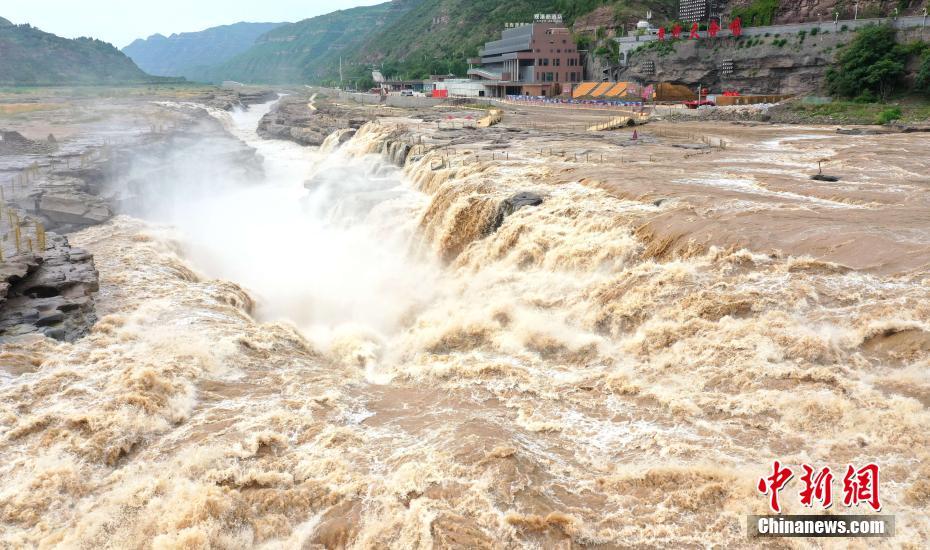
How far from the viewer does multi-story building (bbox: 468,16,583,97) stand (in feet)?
244

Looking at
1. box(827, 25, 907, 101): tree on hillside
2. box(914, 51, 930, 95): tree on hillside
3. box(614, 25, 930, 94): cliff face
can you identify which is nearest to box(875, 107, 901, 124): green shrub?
box(914, 51, 930, 95): tree on hillside

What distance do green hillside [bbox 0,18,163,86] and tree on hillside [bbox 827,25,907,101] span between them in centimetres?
10838

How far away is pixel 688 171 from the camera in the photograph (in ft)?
71.3

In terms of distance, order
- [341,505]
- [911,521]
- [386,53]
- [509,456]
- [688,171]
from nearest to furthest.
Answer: [911,521], [341,505], [509,456], [688,171], [386,53]

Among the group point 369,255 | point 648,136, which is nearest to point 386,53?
point 648,136

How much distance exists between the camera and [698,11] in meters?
70.8

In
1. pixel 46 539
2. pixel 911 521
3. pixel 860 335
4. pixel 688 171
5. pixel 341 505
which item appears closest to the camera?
pixel 911 521

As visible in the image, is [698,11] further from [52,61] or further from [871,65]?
[52,61]

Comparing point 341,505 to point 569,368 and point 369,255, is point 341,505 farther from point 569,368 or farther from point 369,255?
point 369,255

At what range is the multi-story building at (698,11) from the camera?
70375 mm

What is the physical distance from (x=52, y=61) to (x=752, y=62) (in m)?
112

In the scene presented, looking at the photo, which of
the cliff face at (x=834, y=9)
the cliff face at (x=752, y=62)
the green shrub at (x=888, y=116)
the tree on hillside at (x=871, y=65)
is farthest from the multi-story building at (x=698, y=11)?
the green shrub at (x=888, y=116)

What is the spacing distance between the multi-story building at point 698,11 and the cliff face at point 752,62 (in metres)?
11.0

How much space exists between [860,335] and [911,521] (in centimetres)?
372
